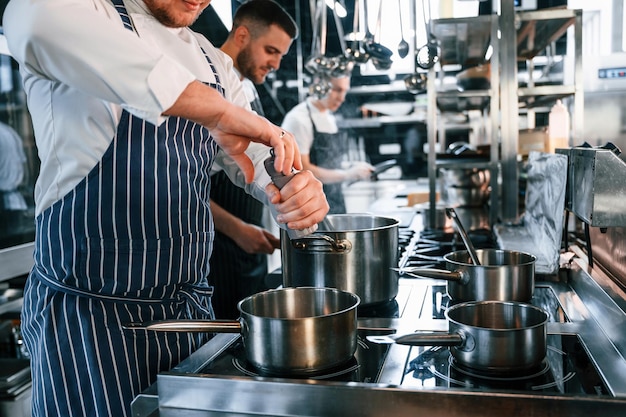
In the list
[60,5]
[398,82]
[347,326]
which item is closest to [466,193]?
[347,326]

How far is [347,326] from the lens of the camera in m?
0.90

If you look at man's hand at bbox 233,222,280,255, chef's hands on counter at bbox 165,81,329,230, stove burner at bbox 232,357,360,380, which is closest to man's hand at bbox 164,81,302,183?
chef's hands on counter at bbox 165,81,329,230

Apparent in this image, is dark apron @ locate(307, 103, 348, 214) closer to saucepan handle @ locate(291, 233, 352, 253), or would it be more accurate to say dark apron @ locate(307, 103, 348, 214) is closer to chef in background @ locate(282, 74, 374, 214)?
→ chef in background @ locate(282, 74, 374, 214)

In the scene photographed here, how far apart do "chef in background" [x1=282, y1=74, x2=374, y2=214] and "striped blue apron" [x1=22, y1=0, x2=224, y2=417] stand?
2.48 m

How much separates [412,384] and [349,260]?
406 millimetres

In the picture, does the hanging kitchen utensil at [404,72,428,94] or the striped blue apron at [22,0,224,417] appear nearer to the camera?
the striped blue apron at [22,0,224,417]

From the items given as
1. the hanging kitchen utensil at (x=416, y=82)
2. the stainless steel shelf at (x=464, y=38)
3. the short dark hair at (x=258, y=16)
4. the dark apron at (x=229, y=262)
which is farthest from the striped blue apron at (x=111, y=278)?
the hanging kitchen utensil at (x=416, y=82)

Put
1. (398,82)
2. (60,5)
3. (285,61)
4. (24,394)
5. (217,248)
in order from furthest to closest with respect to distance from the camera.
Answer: (398,82), (285,61), (217,248), (24,394), (60,5)

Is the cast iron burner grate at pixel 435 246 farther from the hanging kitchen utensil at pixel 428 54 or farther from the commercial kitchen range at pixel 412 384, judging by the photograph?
the hanging kitchen utensil at pixel 428 54

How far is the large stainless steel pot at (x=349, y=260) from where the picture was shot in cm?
122

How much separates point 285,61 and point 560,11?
301 centimetres

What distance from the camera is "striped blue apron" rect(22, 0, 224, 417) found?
3.51 feet

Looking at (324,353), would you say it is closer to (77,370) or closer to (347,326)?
(347,326)

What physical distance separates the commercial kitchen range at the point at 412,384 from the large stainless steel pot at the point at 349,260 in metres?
0.10
